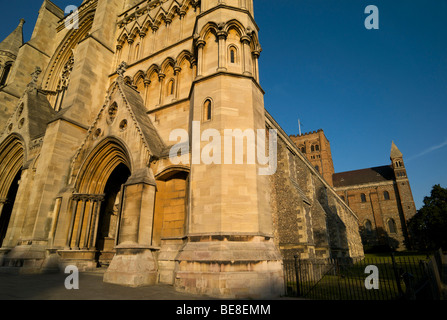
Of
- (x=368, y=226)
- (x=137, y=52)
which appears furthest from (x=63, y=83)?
(x=368, y=226)

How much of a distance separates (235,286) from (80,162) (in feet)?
33.9

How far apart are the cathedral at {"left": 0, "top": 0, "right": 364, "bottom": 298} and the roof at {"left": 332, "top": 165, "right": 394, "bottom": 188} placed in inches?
2030

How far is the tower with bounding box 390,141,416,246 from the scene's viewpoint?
175 feet

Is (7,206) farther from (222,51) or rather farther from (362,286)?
(362,286)

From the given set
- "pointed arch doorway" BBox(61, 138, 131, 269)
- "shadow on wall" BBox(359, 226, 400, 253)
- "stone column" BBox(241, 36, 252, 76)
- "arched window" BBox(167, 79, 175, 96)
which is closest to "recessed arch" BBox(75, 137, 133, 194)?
"pointed arch doorway" BBox(61, 138, 131, 269)

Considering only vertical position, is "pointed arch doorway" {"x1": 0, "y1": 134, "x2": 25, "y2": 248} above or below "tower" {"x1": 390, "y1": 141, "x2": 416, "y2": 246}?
below

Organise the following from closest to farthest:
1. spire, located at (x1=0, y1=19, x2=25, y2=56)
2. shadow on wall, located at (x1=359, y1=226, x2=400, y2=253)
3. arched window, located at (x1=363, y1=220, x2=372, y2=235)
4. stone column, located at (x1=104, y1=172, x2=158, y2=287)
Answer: stone column, located at (x1=104, y1=172, x2=158, y2=287), spire, located at (x1=0, y1=19, x2=25, y2=56), shadow on wall, located at (x1=359, y1=226, x2=400, y2=253), arched window, located at (x1=363, y1=220, x2=372, y2=235)

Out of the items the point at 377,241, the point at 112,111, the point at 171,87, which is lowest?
the point at 377,241

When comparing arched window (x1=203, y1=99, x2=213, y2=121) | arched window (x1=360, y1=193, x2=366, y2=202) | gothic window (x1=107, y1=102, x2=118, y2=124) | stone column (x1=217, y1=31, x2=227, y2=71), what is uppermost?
arched window (x1=360, y1=193, x2=366, y2=202)

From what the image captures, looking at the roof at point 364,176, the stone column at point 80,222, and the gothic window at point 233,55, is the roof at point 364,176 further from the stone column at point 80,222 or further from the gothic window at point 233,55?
the stone column at point 80,222

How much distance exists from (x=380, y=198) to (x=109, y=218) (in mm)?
61760

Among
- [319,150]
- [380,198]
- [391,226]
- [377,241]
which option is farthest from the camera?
[319,150]

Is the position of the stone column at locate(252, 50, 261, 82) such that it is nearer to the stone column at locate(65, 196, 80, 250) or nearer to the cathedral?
the cathedral

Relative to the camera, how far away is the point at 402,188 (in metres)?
56.5
